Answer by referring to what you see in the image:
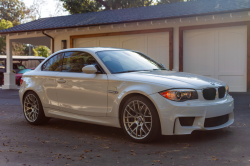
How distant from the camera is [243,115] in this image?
7633 millimetres

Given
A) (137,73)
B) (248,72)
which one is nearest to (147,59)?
(137,73)

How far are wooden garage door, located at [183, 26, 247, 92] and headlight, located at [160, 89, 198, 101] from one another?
336 inches

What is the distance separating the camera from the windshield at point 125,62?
Result: 584 cm

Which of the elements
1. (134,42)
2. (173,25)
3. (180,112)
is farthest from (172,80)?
(134,42)

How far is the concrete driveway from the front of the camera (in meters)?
4.17

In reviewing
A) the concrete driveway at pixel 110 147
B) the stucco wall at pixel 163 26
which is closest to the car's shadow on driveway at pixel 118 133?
the concrete driveway at pixel 110 147

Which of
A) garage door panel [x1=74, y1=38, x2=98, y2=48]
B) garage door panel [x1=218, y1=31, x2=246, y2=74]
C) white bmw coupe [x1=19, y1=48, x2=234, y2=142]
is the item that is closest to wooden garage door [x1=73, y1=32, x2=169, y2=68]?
garage door panel [x1=74, y1=38, x2=98, y2=48]

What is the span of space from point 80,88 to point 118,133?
1.05 meters

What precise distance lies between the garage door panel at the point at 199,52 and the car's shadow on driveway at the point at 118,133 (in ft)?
25.5

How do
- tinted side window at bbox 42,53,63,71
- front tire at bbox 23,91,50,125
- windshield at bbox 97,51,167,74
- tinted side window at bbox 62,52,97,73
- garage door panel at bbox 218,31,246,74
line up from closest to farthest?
1. windshield at bbox 97,51,167,74
2. tinted side window at bbox 62,52,97,73
3. tinted side window at bbox 42,53,63,71
4. front tire at bbox 23,91,50,125
5. garage door panel at bbox 218,31,246,74

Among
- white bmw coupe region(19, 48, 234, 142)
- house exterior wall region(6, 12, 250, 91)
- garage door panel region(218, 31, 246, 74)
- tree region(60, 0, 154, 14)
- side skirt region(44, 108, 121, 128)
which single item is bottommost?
side skirt region(44, 108, 121, 128)

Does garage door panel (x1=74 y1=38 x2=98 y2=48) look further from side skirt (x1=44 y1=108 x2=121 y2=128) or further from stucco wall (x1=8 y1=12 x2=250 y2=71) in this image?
side skirt (x1=44 y1=108 x2=121 y2=128)

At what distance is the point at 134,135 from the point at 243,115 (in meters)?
3.52

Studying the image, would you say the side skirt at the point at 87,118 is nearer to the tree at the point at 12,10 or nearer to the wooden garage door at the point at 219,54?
the wooden garage door at the point at 219,54
